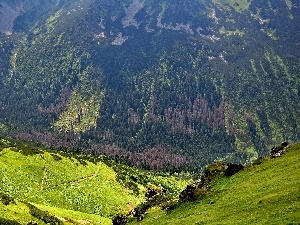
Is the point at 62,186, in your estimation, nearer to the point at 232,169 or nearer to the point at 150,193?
the point at 150,193

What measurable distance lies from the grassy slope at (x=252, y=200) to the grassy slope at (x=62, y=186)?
4235 centimetres

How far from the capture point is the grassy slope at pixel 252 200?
4003cm

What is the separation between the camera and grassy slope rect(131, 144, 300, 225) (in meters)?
40.0

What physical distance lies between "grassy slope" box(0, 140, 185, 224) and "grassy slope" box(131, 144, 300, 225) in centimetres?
4235

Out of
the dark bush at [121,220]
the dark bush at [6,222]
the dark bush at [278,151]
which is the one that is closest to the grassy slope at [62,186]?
the dark bush at [121,220]

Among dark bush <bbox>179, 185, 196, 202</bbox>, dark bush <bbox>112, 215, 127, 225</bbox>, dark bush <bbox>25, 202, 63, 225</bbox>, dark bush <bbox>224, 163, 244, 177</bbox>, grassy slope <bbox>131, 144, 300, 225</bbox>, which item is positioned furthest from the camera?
dark bush <bbox>25, 202, 63, 225</bbox>

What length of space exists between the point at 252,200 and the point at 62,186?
8750 centimetres

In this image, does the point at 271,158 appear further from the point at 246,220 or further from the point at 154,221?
the point at 246,220

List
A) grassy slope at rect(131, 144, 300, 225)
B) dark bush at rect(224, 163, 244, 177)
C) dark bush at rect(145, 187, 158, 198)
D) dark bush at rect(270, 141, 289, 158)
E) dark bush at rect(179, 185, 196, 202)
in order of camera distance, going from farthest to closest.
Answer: dark bush at rect(145, 187, 158, 198) → dark bush at rect(270, 141, 289, 158) → dark bush at rect(224, 163, 244, 177) → dark bush at rect(179, 185, 196, 202) → grassy slope at rect(131, 144, 300, 225)

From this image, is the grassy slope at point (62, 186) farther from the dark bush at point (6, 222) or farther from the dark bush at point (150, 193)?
the dark bush at point (6, 222)

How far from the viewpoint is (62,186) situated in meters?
123

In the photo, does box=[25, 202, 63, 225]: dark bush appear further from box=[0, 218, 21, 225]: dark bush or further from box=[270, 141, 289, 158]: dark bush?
box=[270, 141, 289, 158]: dark bush

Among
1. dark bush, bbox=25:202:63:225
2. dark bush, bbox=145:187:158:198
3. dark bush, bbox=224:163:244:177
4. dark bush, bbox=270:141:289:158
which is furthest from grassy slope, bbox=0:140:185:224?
dark bush, bbox=270:141:289:158

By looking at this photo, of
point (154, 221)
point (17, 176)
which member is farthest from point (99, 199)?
point (154, 221)
